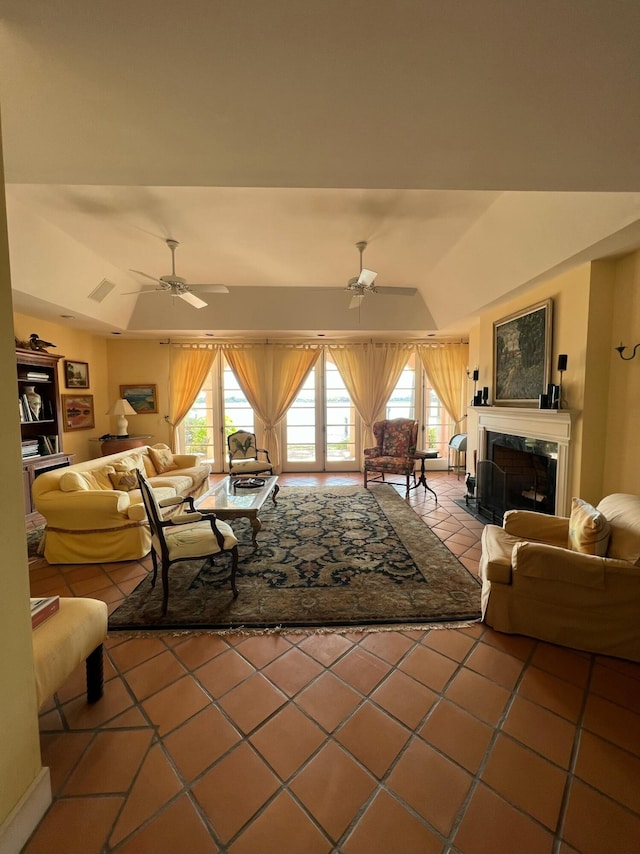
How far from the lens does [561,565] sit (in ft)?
6.38

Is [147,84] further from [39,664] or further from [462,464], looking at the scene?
[462,464]

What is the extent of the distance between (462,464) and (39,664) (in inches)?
254

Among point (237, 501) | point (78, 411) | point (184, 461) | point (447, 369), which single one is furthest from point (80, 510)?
point (447, 369)

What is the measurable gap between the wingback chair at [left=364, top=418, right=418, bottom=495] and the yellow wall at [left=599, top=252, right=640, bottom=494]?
99.6 inches

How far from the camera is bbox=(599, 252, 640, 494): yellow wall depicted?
2730mm

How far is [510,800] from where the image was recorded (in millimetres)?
1242

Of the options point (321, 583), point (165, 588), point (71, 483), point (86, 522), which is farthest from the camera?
point (71, 483)

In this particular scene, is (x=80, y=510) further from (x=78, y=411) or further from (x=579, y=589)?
(x=579, y=589)

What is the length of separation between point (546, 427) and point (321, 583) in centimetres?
270

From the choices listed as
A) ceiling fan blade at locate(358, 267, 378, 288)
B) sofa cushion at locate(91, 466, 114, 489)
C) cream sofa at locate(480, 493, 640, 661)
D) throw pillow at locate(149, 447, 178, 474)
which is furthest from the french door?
cream sofa at locate(480, 493, 640, 661)

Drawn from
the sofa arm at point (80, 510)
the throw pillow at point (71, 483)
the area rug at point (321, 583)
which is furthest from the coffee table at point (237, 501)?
the throw pillow at point (71, 483)

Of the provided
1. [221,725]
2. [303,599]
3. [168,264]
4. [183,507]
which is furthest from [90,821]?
[168,264]

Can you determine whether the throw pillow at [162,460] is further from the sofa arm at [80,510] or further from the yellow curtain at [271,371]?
the yellow curtain at [271,371]

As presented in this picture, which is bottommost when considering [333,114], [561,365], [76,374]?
[561,365]
